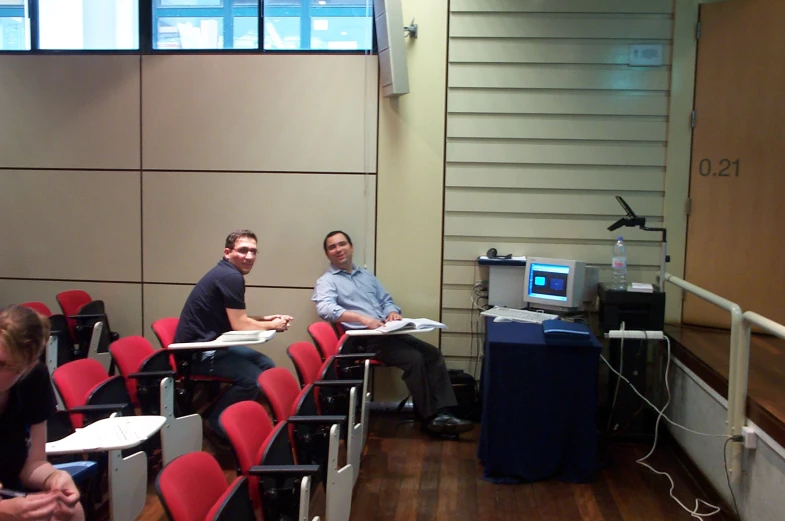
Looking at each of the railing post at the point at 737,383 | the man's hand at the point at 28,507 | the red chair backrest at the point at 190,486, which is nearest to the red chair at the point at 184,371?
the red chair backrest at the point at 190,486

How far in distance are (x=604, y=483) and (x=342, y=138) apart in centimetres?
271

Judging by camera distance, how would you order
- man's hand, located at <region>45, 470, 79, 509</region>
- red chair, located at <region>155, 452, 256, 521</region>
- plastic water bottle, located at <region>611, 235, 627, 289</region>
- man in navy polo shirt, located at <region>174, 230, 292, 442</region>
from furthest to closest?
plastic water bottle, located at <region>611, 235, 627, 289</region> → man in navy polo shirt, located at <region>174, 230, 292, 442</region> → man's hand, located at <region>45, 470, 79, 509</region> → red chair, located at <region>155, 452, 256, 521</region>

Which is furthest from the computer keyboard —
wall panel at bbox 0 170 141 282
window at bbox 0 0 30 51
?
window at bbox 0 0 30 51

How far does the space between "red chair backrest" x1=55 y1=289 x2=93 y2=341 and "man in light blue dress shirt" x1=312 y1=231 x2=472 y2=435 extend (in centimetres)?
165

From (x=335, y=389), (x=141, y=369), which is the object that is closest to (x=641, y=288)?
(x=335, y=389)

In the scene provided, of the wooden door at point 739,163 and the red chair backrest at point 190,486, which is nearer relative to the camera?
the red chair backrest at point 190,486

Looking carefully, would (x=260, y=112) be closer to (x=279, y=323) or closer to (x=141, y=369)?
(x=279, y=323)

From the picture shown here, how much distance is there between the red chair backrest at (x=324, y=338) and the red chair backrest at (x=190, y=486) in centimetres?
172

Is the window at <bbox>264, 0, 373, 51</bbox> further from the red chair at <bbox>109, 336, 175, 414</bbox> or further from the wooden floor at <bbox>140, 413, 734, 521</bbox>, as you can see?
the wooden floor at <bbox>140, 413, 734, 521</bbox>

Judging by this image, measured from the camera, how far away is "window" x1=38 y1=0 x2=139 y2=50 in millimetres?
4797

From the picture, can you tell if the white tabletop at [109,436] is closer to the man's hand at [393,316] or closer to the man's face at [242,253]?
the man's face at [242,253]

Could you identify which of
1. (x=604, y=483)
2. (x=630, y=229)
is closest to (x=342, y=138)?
(x=630, y=229)

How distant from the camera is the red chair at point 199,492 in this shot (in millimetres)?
1735

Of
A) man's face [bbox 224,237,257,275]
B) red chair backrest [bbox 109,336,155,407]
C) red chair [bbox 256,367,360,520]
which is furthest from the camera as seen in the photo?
man's face [bbox 224,237,257,275]
